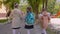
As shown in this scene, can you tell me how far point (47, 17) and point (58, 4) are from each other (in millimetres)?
23564

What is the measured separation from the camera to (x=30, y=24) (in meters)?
7.45

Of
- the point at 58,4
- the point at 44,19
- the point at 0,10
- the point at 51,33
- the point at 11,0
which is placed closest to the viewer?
the point at 44,19

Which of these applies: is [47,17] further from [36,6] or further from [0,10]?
[0,10]

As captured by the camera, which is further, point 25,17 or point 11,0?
point 11,0

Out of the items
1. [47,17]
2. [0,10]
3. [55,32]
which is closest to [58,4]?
[0,10]

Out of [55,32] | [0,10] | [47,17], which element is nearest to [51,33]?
[55,32]

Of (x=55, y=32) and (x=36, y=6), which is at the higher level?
(x=36, y=6)

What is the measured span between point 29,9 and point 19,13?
45 centimetres

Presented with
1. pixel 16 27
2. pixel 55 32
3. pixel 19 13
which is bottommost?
pixel 55 32

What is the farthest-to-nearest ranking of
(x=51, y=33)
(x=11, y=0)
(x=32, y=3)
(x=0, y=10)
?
(x=0, y=10) < (x=11, y=0) < (x=32, y=3) < (x=51, y=33)

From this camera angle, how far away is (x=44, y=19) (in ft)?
27.3

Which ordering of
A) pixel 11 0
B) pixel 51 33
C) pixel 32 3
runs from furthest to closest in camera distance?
pixel 11 0 → pixel 32 3 → pixel 51 33

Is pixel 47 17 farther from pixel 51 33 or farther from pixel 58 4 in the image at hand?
pixel 58 4

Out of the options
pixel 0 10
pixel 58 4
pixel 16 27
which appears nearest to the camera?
pixel 16 27
